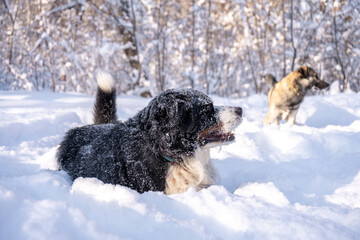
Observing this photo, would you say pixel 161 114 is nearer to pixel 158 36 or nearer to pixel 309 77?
pixel 309 77

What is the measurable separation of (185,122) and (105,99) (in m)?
1.35

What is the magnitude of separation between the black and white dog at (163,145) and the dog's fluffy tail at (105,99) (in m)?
0.75

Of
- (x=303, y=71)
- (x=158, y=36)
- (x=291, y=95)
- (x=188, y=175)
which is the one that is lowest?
(x=188, y=175)

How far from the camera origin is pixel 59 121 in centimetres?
444

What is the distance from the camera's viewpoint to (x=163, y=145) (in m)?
2.16

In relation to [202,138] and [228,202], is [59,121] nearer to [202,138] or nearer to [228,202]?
[202,138]

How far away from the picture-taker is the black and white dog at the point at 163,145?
2.14 m

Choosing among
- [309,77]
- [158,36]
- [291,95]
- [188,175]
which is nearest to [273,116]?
[291,95]

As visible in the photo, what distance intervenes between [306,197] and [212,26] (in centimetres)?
1234

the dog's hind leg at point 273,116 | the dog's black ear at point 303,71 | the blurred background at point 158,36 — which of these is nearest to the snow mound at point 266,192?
the dog's hind leg at point 273,116

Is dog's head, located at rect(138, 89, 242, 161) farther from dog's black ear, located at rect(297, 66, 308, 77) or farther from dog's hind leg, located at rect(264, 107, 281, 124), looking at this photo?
dog's black ear, located at rect(297, 66, 308, 77)

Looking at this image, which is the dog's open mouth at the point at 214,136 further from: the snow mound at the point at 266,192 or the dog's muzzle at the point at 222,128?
the snow mound at the point at 266,192

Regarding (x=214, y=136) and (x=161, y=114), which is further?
(x=214, y=136)

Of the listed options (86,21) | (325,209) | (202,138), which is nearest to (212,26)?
(86,21)
